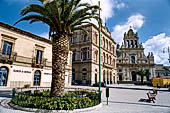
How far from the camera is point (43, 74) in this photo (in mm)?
23766

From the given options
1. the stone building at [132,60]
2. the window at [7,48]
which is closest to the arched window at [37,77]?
the window at [7,48]

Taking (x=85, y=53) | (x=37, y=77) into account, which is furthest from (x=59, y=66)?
(x=85, y=53)

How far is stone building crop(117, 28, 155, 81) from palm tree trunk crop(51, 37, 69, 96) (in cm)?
5440

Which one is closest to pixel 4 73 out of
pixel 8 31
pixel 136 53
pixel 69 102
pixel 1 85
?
pixel 1 85

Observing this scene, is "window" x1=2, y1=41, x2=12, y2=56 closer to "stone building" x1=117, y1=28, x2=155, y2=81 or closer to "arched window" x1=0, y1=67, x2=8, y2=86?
"arched window" x1=0, y1=67, x2=8, y2=86

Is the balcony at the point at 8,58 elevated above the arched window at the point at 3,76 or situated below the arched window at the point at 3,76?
above

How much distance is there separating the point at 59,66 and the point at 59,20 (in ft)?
10.8

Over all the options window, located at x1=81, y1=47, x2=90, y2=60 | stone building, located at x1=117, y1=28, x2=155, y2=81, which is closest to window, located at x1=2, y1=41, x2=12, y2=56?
window, located at x1=81, y1=47, x2=90, y2=60

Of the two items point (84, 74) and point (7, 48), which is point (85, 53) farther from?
point (7, 48)

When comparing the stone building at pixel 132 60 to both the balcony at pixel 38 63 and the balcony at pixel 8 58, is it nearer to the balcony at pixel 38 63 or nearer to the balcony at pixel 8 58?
the balcony at pixel 38 63

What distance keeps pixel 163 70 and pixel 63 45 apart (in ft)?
243

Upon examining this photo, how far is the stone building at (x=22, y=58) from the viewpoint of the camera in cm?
1812

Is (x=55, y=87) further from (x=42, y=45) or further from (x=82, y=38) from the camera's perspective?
(x=82, y=38)

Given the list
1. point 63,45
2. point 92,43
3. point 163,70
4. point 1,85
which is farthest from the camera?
point 163,70
